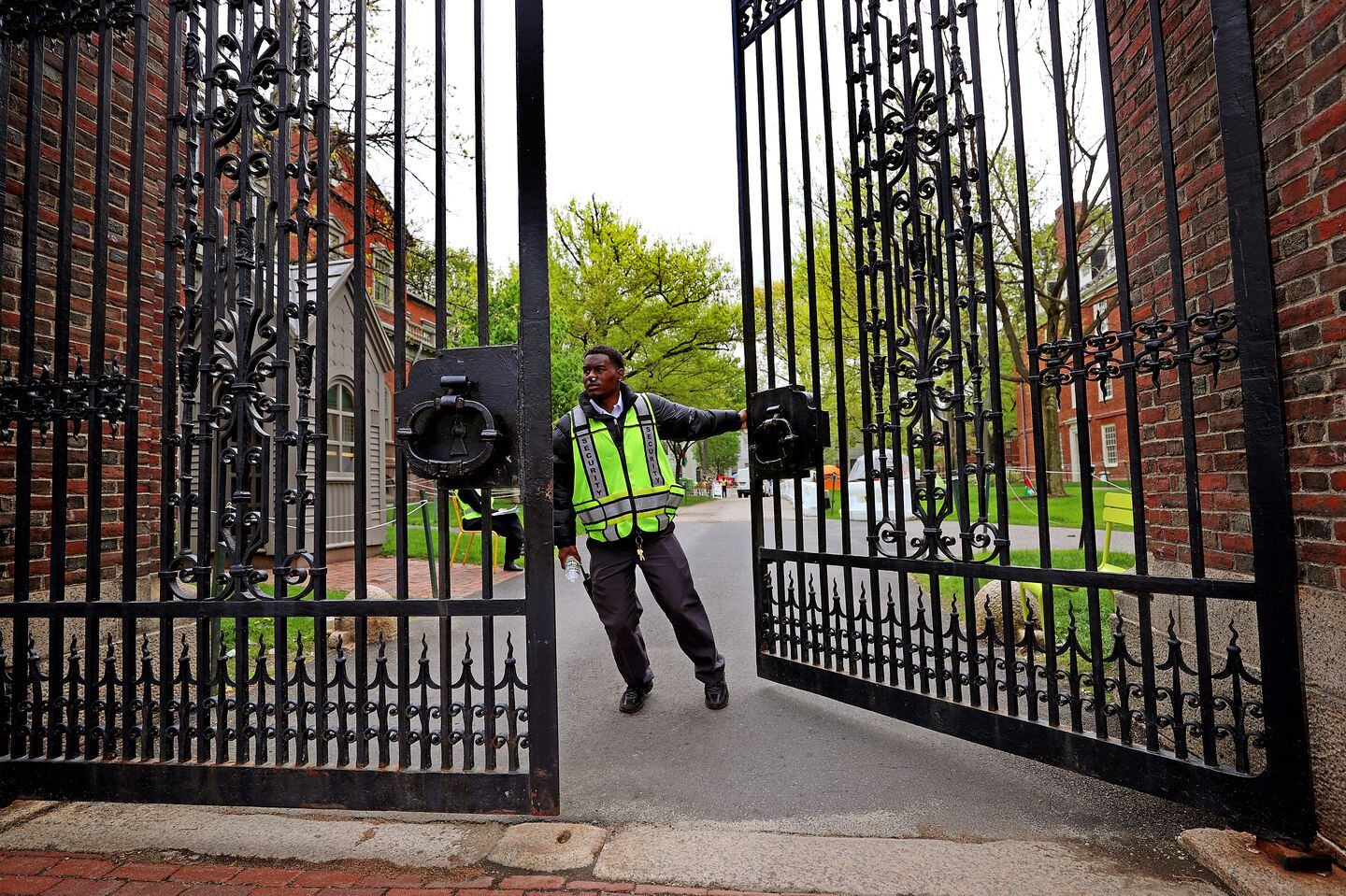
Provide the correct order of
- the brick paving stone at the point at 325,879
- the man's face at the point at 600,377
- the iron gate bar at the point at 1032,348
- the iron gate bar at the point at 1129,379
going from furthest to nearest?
the man's face at the point at 600,377 → the iron gate bar at the point at 1032,348 → the iron gate bar at the point at 1129,379 → the brick paving stone at the point at 325,879

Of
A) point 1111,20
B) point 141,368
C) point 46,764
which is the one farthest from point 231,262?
point 1111,20

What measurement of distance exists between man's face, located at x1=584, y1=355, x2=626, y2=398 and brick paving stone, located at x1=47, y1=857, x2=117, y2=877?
2.87 m

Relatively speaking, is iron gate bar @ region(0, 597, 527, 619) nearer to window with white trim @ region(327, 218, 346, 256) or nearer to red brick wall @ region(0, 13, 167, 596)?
red brick wall @ region(0, 13, 167, 596)

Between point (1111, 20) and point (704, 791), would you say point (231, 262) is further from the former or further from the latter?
point (1111, 20)

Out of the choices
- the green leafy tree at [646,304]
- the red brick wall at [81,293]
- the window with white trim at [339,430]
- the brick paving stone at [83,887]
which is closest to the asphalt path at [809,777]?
the brick paving stone at [83,887]

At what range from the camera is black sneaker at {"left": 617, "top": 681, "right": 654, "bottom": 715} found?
4133 mm

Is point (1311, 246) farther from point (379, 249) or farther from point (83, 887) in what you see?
point (379, 249)

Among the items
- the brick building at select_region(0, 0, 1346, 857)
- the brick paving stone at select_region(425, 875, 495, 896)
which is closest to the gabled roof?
the brick building at select_region(0, 0, 1346, 857)

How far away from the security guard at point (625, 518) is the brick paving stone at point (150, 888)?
2.13m

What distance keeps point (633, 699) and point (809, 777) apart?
1.31 m

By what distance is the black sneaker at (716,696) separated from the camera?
4.11 meters

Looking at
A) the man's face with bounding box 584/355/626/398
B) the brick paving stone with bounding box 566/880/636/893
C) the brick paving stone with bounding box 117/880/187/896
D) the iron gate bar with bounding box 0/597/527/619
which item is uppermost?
the man's face with bounding box 584/355/626/398

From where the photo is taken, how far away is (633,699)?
13.7ft

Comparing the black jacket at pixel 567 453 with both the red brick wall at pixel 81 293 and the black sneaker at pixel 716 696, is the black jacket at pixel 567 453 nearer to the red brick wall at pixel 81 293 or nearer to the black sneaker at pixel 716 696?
the black sneaker at pixel 716 696
